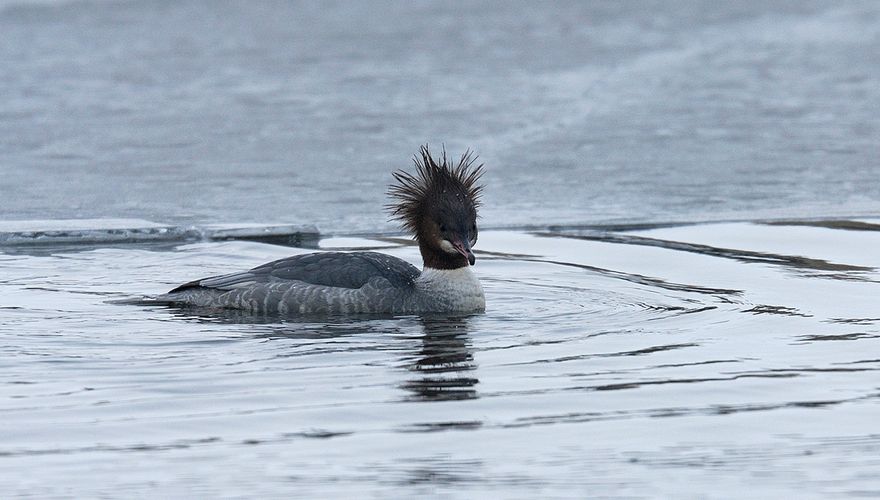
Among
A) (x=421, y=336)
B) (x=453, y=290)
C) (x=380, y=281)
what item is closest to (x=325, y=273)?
(x=380, y=281)

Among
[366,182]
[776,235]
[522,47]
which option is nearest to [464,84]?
[522,47]

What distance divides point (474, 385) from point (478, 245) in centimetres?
447

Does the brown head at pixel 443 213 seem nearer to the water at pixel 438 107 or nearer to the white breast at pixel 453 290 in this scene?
the white breast at pixel 453 290

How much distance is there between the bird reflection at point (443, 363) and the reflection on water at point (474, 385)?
2cm

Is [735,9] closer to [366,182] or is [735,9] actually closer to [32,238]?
[366,182]

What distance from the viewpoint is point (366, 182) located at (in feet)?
44.2

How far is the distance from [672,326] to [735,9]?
48.8ft

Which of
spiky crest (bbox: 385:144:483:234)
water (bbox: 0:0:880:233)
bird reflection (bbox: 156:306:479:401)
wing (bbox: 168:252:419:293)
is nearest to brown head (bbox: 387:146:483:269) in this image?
spiky crest (bbox: 385:144:483:234)

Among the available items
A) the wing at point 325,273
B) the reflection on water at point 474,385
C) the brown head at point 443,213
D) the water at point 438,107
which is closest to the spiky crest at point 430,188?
the brown head at point 443,213

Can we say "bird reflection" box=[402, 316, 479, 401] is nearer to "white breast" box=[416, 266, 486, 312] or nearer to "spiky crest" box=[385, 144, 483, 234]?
"white breast" box=[416, 266, 486, 312]

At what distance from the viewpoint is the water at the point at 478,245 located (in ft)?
17.6

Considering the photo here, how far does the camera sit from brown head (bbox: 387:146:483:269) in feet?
28.6

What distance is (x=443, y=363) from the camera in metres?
7.10

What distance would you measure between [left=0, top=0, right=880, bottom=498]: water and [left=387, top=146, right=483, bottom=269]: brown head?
46cm
